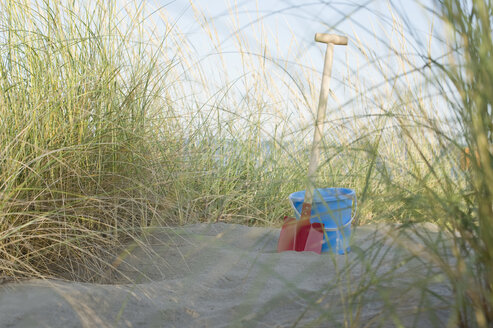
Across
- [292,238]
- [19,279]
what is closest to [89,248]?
[19,279]

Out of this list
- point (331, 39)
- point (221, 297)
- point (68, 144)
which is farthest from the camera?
point (331, 39)

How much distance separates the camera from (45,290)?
1.81 metres

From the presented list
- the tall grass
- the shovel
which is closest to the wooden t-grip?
the shovel

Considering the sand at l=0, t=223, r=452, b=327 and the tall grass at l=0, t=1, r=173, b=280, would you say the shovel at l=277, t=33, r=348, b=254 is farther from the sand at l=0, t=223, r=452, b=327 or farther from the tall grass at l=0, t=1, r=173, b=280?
the tall grass at l=0, t=1, r=173, b=280

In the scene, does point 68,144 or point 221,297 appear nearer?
point 221,297

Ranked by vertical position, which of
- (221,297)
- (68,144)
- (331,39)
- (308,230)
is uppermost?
(331,39)

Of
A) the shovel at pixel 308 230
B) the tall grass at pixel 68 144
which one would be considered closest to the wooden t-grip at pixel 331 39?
the shovel at pixel 308 230

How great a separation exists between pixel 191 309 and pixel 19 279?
0.76 meters

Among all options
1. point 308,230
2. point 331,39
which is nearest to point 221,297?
point 308,230

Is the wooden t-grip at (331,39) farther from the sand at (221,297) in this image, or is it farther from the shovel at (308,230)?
the sand at (221,297)

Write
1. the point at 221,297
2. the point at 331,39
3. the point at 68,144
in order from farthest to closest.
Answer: the point at 331,39, the point at 68,144, the point at 221,297

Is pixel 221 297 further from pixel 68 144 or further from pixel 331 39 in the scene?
pixel 331 39

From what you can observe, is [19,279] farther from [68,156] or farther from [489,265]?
[489,265]

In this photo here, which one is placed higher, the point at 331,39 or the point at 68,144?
the point at 331,39
